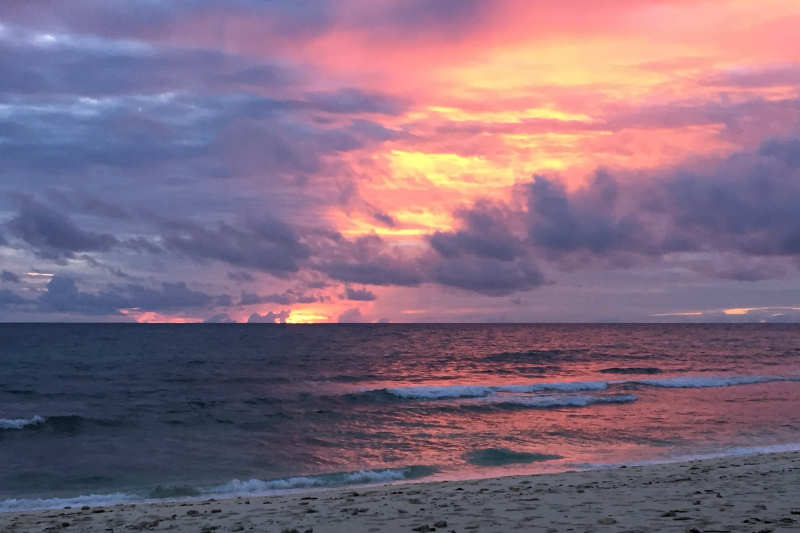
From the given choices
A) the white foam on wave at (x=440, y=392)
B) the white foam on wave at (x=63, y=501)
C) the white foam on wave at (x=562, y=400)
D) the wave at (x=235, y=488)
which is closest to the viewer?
the white foam on wave at (x=63, y=501)

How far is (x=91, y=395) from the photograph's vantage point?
41.8m

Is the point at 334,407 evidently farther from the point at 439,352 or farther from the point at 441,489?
the point at 439,352

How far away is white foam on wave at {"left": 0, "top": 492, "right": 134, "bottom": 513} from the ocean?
64 millimetres

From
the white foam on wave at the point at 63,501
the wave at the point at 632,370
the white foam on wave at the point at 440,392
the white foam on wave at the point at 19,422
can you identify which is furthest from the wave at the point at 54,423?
the wave at the point at 632,370

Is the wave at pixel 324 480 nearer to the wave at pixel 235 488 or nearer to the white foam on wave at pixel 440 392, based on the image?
the wave at pixel 235 488

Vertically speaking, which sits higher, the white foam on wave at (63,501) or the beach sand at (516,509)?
the beach sand at (516,509)

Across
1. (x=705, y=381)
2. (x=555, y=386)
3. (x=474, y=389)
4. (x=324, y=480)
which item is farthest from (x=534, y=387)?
(x=324, y=480)

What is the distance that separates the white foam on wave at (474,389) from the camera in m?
42.7

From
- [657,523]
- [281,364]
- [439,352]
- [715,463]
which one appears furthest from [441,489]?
[439,352]

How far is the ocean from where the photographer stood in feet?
68.0

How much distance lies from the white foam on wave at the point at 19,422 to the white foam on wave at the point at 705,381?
40034mm

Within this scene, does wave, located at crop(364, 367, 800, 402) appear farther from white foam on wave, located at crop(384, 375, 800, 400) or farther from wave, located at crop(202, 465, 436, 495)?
wave, located at crop(202, 465, 436, 495)

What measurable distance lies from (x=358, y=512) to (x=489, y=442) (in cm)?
1471

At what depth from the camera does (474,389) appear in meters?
45.3
